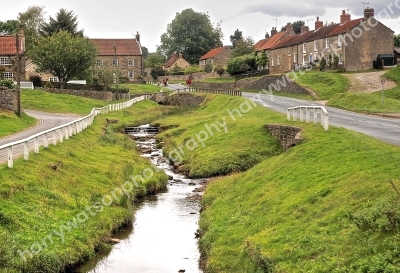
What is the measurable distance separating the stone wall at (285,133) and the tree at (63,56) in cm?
4677

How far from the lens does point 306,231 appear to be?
14898mm

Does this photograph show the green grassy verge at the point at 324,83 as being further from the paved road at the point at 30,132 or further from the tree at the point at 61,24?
the tree at the point at 61,24

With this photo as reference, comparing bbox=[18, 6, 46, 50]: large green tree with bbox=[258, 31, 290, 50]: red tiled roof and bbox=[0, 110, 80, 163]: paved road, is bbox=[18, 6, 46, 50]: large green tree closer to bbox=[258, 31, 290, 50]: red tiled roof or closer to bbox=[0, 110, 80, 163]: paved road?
bbox=[258, 31, 290, 50]: red tiled roof

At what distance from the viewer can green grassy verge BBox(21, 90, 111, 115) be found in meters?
60.6

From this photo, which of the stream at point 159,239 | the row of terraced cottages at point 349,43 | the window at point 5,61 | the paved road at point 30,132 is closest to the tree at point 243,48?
the row of terraced cottages at point 349,43

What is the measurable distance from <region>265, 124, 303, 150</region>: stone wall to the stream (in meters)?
5.71

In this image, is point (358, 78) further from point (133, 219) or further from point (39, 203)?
point (39, 203)

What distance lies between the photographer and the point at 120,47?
121938 millimetres

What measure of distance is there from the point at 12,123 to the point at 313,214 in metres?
29.6

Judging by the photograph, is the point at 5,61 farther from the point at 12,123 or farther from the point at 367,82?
the point at 367,82

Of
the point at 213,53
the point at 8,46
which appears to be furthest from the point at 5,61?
the point at 213,53

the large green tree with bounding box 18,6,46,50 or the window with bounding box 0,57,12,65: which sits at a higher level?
the large green tree with bounding box 18,6,46,50

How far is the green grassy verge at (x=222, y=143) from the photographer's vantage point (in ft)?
105

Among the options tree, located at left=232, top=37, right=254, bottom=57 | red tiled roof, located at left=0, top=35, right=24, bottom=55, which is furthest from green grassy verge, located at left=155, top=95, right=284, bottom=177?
tree, located at left=232, top=37, right=254, bottom=57
